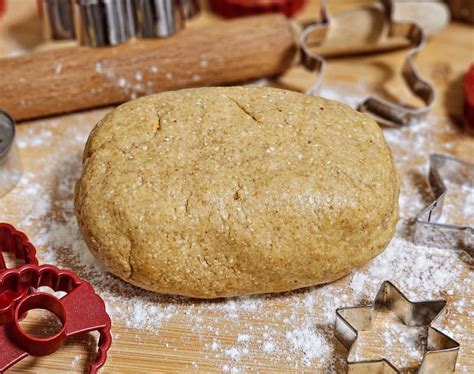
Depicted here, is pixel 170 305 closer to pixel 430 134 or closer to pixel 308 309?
pixel 308 309

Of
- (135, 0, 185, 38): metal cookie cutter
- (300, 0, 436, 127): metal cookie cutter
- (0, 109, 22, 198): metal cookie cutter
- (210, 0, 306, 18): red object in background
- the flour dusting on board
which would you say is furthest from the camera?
(210, 0, 306, 18): red object in background

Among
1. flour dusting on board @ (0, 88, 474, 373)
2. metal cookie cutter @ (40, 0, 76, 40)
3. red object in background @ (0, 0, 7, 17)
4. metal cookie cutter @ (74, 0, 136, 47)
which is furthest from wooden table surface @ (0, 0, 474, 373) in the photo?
red object in background @ (0, 0, 7, 17)

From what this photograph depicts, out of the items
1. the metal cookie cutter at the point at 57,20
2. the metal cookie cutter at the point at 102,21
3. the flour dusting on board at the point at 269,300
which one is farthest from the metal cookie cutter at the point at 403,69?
the metal cookie cutter at the point at 57,20

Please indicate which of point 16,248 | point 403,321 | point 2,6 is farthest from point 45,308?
point 2,6

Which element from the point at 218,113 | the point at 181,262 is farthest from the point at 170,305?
the point at 218,113

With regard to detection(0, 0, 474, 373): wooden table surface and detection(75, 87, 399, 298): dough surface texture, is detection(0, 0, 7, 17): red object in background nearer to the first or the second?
detection(0, 0, 474, 373): wooden table surface

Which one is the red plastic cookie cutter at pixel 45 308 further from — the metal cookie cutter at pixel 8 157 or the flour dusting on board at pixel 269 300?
the metal cookie cutter at pixel 8 157
